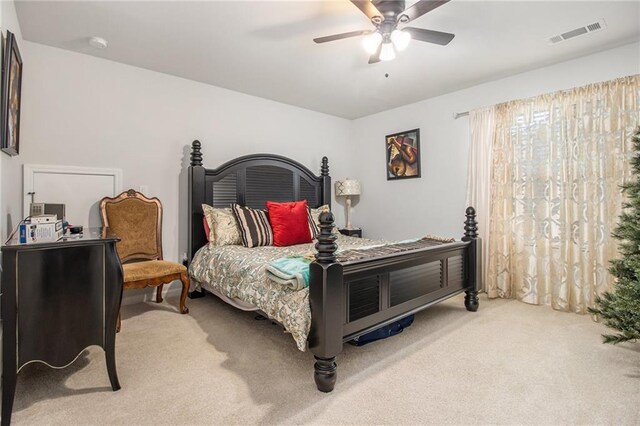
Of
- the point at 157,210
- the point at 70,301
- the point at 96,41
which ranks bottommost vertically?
the point at 70,301

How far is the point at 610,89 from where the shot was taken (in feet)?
9.61

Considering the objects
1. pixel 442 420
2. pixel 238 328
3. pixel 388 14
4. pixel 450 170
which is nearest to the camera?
pixel 442 420

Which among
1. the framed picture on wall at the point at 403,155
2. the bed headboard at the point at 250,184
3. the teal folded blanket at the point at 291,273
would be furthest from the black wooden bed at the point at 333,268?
the framed picture on wall at the point at 403,155

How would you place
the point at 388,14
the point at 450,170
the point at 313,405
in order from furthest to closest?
the point at 450,170 < the point at 388,14 < the point at 313,405

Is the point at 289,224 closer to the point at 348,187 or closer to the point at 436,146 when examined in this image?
the point at 348,187

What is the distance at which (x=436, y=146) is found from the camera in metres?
4.31

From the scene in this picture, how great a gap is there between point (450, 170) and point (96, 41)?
401 centimetres

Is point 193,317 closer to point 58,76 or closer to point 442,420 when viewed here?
point 442,420

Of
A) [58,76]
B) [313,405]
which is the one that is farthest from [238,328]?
[58,76]

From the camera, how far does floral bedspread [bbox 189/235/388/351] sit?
1935mm

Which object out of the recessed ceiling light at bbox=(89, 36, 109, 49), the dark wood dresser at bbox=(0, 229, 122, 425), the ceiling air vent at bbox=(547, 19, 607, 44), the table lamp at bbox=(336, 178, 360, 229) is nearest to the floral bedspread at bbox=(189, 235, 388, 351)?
the dark wood dresser at bbox=(0, 229, 122, 425)

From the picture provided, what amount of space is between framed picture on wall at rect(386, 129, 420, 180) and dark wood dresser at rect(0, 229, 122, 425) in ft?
12.3

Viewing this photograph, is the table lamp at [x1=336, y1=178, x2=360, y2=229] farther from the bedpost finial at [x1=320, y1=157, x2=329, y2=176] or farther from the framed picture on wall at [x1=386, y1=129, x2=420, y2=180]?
the framed picture on wall at [x1=386, y1=129, x2=420, y2=180]


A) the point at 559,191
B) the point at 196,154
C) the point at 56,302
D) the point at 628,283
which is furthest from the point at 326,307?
the point at 559,191
